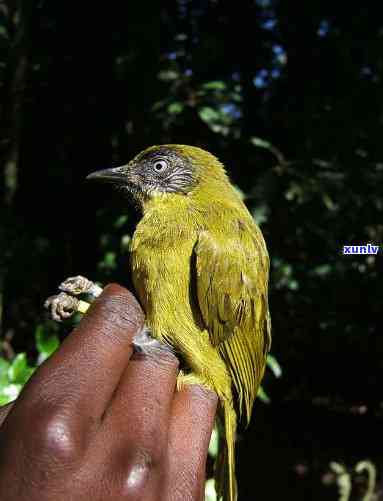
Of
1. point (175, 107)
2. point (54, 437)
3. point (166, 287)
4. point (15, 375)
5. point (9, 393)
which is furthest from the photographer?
point (175, 107)

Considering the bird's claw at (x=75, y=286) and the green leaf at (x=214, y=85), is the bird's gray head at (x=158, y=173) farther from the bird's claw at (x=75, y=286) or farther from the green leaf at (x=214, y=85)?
the green leaf at (x=214, y=85)

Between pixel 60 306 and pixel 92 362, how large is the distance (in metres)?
0.66

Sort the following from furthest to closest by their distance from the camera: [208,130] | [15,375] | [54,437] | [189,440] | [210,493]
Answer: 1. [208,130]
2. [210,493]
3. [15,375]
4. [189,440]
5. [54,437]

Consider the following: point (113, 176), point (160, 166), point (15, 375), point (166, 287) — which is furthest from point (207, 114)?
point (15, 375)

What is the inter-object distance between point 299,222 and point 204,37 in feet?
5.70

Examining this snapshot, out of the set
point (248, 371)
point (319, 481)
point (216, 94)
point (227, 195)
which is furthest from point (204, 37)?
point (319, 481)

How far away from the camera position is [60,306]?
2.24 meters

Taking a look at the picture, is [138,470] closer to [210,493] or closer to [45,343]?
[45,343]

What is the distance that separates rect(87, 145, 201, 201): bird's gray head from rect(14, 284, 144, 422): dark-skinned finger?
0.88 metres

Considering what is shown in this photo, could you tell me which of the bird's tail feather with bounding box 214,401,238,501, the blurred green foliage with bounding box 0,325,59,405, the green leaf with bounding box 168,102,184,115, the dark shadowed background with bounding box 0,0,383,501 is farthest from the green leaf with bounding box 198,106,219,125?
the bird's tail feather with bounding box 214,401,238,501

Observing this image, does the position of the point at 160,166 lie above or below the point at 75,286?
above

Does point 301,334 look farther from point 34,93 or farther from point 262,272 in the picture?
point 34,93

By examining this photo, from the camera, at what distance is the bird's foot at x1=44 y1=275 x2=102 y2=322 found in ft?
7.31

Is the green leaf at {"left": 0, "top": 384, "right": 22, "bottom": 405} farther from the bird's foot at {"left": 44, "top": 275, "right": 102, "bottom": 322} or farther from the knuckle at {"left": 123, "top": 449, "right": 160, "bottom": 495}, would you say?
the knuckle at {"left": 123, "top": 449, "right": 160, "bottom": 495}
